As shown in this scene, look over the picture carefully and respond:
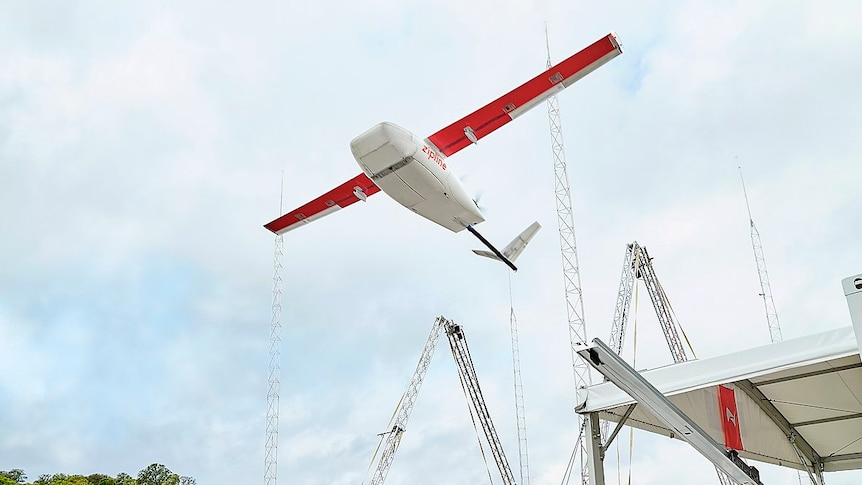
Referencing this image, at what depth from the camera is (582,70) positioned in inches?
625

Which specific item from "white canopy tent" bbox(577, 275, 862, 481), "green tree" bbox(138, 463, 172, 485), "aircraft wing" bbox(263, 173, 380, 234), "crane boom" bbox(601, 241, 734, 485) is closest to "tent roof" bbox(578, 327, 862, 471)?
"white canopy tent" bbox(577, 275, 862, 481)

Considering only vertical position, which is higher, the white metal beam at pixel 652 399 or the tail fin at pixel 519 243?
the tail fin at pixel 519 243

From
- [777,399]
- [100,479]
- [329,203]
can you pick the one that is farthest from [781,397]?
[100,479]

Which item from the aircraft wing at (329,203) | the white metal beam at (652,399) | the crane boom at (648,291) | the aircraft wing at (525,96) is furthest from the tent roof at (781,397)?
the crane boom at (648,291)

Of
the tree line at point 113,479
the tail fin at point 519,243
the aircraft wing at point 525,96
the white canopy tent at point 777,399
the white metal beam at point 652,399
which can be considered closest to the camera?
the white metal beam at point 652,399

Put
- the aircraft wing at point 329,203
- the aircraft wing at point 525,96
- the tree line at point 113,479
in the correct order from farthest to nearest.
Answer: the tree line at point 113,479 < the aircraft wing at point 329,203 < the aircraft wing at point 525,96

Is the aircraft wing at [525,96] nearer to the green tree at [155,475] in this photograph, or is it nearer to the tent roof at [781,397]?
the tent roof at [781,397]

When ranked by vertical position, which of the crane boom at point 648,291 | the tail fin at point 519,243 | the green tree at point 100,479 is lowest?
the tail fin at point 519,243

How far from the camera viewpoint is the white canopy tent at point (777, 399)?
7664 millimetres

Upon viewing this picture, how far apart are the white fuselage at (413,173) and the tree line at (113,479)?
45.6 meters

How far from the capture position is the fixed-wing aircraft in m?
13.7

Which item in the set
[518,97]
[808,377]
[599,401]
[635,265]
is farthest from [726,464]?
[635,265]

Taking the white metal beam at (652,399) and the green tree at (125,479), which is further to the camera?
the green tree at (125,479)

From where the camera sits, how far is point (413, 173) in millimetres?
14203
